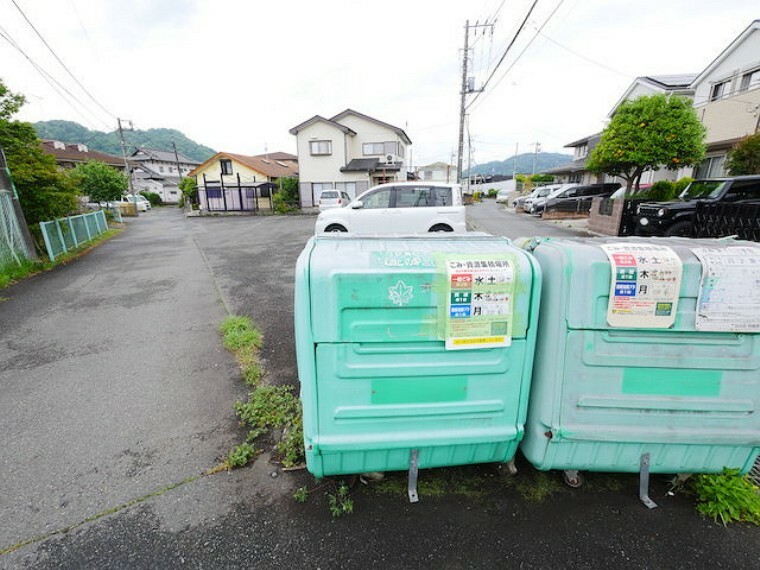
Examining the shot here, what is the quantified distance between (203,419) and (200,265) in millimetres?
6763

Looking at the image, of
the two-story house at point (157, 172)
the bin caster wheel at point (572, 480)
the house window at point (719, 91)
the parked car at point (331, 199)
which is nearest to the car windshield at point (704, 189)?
the bin caster wheel at point (572, 480)

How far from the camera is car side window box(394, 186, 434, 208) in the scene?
9.59 meters

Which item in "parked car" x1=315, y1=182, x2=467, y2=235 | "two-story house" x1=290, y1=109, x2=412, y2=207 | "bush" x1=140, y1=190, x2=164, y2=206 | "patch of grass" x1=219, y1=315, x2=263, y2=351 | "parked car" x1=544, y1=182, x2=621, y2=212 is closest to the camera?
"patch of grass" x1=219, y1=315, x2=263, y2=351

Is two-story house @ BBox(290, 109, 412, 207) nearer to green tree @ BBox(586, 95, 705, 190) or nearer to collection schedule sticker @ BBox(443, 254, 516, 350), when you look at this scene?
green tree @ BBox(586, 95, 705, 190)

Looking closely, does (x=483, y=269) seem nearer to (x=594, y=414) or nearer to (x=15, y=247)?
(x=594, y=414)

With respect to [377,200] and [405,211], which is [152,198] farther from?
[405,211]

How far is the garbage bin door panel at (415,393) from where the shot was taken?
6.06 feet

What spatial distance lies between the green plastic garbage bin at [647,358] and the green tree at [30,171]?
11265 mm

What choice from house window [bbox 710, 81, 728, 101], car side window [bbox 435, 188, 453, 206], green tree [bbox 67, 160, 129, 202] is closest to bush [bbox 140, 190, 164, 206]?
green tree [bbox 67, 160, 129, 202]

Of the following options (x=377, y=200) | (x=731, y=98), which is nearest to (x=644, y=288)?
(x=377, y=200)

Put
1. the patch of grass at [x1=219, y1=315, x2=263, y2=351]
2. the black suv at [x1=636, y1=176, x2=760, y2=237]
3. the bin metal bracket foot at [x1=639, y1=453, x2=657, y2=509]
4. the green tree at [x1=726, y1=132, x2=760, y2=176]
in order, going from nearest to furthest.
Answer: the bin metal bracket foot at [x1=639, y1=453, x2=657, y2=509]
the patch of grass at [x1=219, y1=315, x2=263, y2=351]
the black suv at [x1=636, y1=176, x2=760, y2=237]
the green tree at [x1=726, y1=132, x2=760, y2=176]

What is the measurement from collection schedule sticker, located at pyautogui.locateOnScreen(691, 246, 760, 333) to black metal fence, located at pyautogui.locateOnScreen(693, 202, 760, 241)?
6.69 metres

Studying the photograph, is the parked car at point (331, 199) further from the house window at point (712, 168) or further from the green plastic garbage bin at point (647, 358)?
the green plastic garbage bin at point (647, 358)

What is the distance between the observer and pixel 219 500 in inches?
82.8
